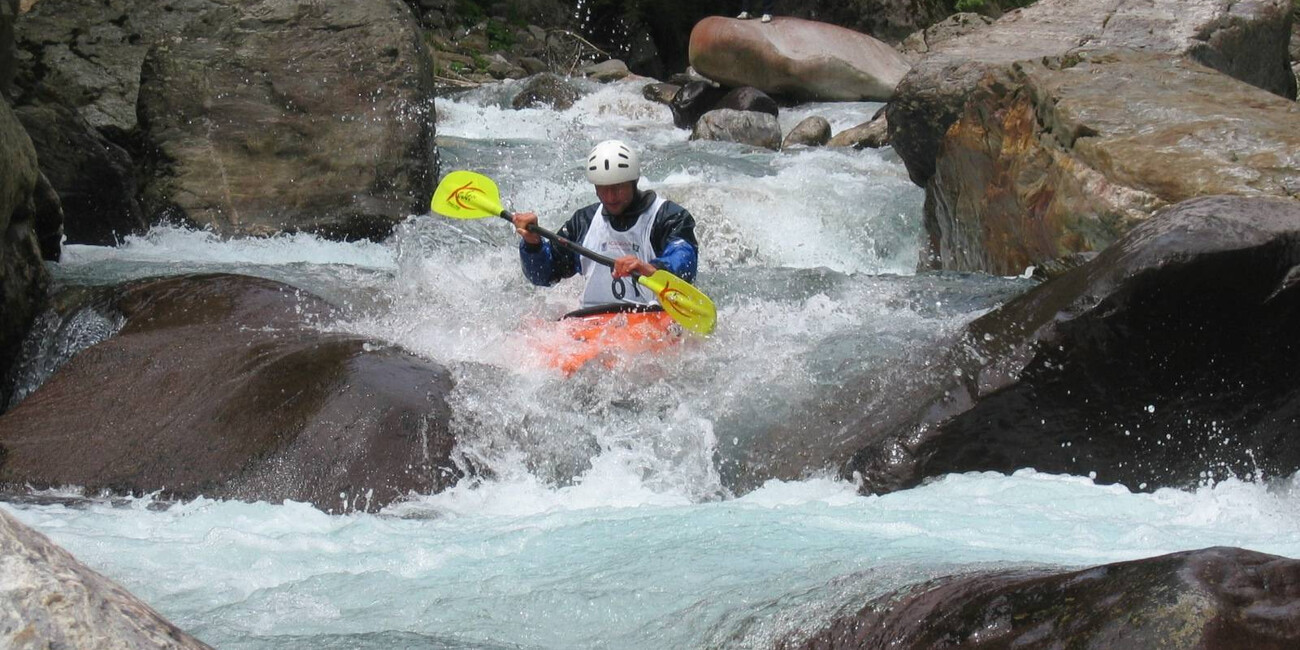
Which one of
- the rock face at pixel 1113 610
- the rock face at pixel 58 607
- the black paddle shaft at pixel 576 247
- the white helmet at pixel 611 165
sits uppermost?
the rock face at pixel 58 607

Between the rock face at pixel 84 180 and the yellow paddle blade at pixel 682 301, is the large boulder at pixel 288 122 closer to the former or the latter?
the rock face at pixel 84 180

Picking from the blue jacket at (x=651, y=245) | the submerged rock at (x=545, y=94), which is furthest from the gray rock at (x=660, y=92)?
the blue jacket at (x=651, y=245)

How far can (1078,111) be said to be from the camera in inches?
252

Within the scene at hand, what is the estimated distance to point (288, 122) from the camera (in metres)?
8.23

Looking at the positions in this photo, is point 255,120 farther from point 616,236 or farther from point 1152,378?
point 1152,378

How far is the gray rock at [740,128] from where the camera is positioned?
12.5 m

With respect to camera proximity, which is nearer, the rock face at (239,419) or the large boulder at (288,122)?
the rock face at (239,419)

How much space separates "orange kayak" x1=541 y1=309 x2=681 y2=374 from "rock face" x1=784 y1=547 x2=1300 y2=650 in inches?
108

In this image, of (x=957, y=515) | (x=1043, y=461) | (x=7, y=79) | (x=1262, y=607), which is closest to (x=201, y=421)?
(x=957, y=515)

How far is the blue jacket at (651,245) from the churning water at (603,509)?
250mm

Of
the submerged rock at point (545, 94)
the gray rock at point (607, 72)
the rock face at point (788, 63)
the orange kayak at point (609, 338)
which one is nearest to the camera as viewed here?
the orange kayak at point (609, 338)

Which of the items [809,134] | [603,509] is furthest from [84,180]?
[809,134]

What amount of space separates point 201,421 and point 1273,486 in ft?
12.1

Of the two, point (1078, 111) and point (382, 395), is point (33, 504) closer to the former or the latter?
point (382, 395)
